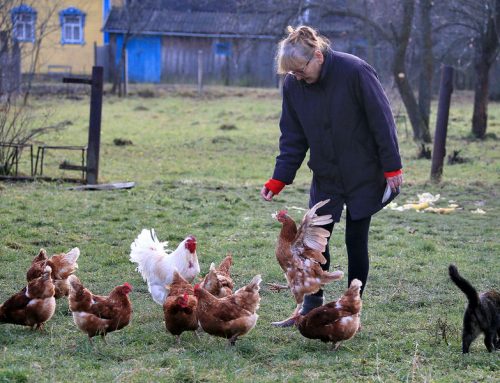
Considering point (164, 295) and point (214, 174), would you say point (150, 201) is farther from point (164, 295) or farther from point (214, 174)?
point (164, 295)

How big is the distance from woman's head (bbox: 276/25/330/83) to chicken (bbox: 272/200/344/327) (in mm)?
1008

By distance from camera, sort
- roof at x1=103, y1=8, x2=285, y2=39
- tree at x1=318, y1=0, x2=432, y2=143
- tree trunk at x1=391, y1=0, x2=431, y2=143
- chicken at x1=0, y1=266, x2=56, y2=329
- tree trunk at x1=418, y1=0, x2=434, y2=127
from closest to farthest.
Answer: chicken at x1=0, y1=266, x2=56, y2=329 < tree at x1=318, y1=0, x2=432, y2=143 < tree trunk at x1=391, y1=0, x2=431, y2=143 < tree trunk at x1=418, y1=0, x2=434, y2=127 < roof at x1=103, y1=8, x2=285, y2=39

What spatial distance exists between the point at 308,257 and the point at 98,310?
1650mm

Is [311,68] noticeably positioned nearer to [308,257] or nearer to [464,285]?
[308,257]

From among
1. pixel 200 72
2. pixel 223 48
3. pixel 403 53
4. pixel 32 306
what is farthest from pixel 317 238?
pixel 223 48

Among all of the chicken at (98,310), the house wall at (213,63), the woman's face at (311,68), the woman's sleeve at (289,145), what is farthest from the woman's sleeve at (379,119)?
the house wall at (213,63)

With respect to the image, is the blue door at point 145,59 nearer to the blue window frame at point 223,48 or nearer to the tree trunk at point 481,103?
the blue window frame at point 223,48

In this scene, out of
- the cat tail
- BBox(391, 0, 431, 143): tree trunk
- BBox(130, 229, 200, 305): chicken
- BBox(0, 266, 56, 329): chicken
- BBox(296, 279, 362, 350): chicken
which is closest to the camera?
the cat tail

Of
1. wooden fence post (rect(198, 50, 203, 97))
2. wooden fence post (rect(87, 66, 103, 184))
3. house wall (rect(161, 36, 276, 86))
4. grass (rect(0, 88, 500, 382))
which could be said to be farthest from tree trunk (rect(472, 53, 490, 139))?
house wall (rect(161, 36, 276, 86))

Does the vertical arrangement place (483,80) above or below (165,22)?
below

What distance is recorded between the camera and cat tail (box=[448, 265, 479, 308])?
17.5 feet

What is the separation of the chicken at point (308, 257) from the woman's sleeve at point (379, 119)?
0.59 m

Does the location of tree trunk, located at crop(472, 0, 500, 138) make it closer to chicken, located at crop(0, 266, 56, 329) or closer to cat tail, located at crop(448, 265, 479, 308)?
cat tail, located at crop(448, 265, 479, 308)

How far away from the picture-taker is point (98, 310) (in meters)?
5.84
